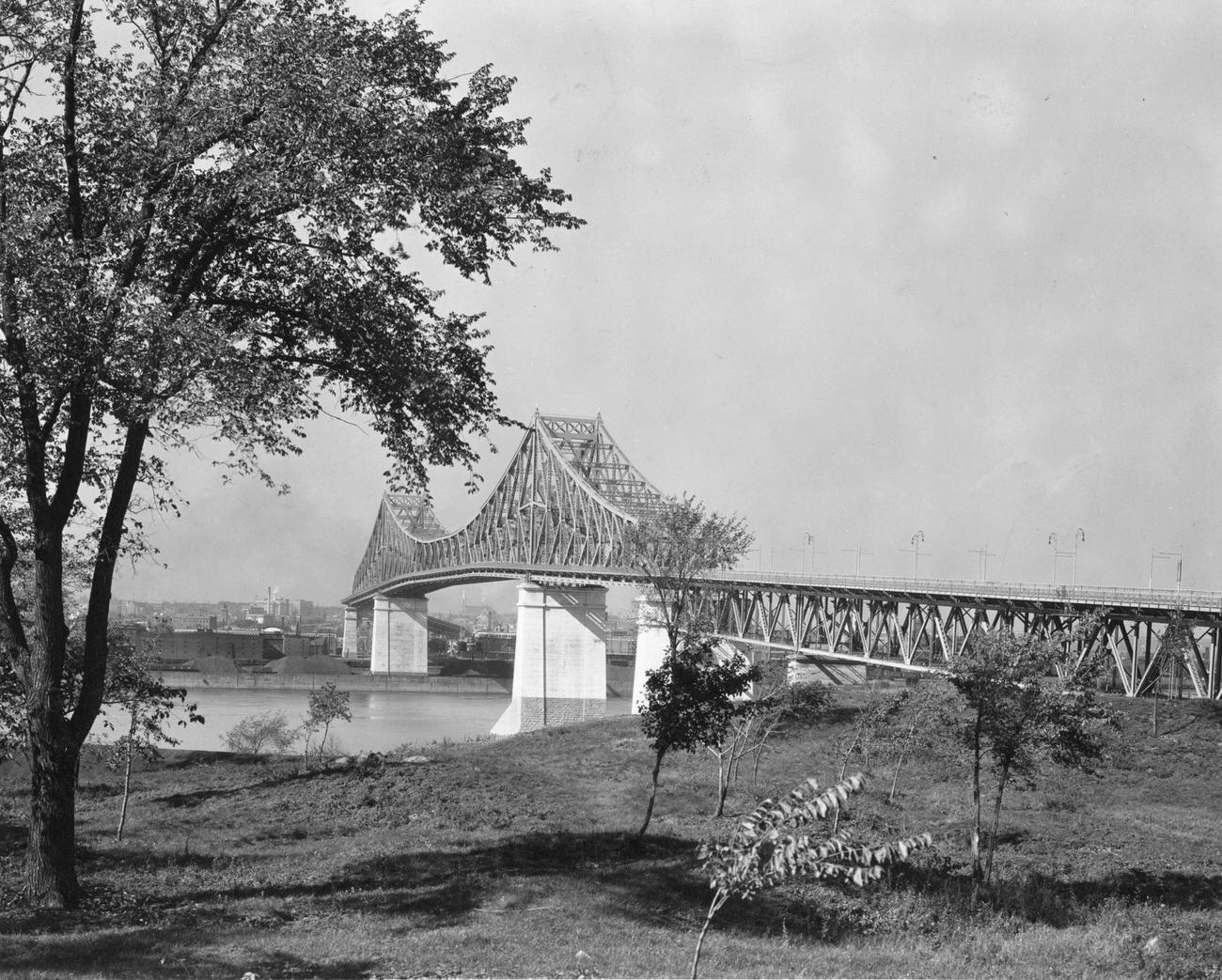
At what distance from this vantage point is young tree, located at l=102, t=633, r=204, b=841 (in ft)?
58.4

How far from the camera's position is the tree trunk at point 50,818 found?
13.8 metres

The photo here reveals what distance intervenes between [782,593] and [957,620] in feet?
43.8

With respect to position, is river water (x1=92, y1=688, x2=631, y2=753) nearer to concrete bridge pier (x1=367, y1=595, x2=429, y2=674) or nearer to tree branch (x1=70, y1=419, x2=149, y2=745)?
concrete bridge pier (x1=367, y1=595, x2=429, y2=674)

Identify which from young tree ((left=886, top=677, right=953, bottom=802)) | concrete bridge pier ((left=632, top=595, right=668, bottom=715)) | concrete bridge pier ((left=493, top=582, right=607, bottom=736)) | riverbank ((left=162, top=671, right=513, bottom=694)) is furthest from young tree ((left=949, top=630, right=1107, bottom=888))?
riverbank ((left=162, top=671, right=513, bottom=694))

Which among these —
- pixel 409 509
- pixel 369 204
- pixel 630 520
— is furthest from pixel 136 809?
pixel 409 509

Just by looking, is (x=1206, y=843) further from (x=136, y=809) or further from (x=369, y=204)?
(x=136, y=809)

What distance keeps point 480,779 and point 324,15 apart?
2095 cm

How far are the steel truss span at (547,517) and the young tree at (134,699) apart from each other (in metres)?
64.0

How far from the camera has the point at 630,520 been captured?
9319 centimetres

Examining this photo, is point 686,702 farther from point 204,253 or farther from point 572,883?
point 204,253

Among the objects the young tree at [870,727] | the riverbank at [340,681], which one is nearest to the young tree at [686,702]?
the young tree at [870,727]

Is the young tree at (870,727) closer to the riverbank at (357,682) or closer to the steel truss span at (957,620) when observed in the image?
the steel truss span at (957,620)

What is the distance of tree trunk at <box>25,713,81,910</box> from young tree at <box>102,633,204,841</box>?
144 cm

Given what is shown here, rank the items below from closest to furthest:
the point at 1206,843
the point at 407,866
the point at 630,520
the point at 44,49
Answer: the point at 44,49 → the point at 407,866 → the point at 1206,843 → the point at 630,520
